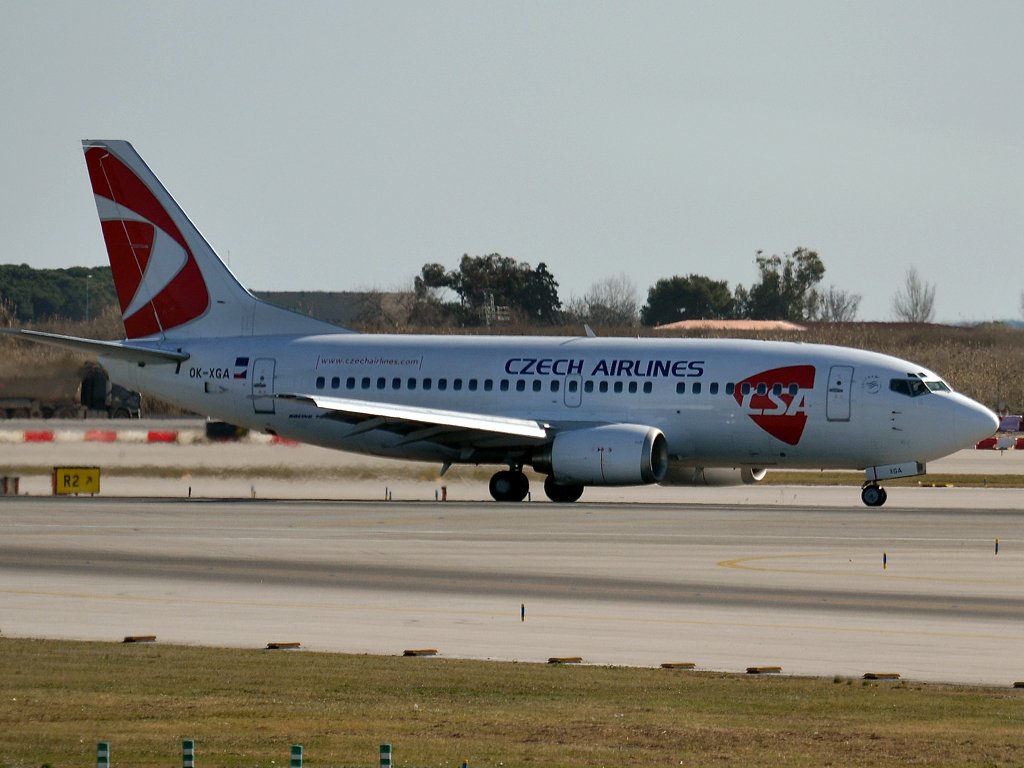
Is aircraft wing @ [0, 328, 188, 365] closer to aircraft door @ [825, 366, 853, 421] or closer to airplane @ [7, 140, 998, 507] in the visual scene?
airplane @ [7, 140, 998, 507]

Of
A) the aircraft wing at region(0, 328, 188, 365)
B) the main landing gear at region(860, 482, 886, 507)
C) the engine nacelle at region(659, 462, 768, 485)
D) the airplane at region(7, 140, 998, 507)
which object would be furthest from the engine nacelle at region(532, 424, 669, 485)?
the aircraft wing at region(0, 328, 188, 365)

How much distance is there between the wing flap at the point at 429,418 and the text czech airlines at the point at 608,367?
184 centimetres

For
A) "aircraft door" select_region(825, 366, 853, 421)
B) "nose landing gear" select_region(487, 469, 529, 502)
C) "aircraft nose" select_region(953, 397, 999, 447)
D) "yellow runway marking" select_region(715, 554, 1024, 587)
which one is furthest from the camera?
"nose landing gear" select_region(487, 469, 529, 502)

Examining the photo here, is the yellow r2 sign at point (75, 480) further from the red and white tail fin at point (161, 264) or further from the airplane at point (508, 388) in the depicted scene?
the red and white tail fin at point (161, 264)

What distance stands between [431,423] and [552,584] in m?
18.4

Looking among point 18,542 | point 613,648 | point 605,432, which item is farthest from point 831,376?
point 613,648

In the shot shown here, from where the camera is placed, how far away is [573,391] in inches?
1752

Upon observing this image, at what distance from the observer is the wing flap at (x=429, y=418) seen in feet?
138

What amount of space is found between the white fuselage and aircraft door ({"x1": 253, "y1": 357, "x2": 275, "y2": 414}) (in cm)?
3

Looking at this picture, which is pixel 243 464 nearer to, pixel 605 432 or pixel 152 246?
pixel 152 246

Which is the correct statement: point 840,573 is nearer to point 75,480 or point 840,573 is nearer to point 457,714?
point 457,714

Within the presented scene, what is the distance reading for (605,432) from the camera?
42312 mm

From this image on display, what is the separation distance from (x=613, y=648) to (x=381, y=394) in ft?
93.9

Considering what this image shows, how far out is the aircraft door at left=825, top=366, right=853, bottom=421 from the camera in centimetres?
4216
